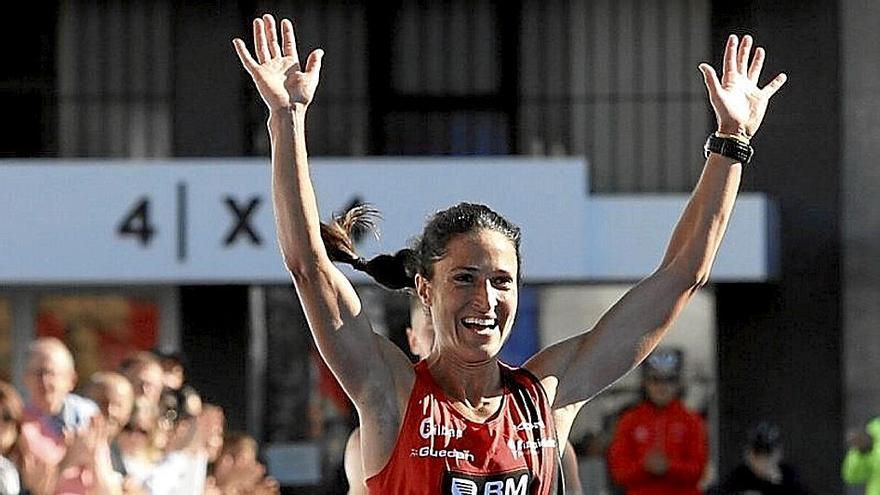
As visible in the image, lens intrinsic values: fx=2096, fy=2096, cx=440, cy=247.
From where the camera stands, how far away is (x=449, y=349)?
457 centimetres

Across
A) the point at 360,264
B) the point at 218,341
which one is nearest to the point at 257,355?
the point at 218,341

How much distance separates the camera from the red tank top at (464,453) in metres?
4.46

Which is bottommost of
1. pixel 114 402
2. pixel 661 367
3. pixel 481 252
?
pixel 661 367

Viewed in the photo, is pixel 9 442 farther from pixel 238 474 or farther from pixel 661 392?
pixel 661 392

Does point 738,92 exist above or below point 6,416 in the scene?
above

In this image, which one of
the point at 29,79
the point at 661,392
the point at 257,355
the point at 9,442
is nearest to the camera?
the point at 9,442

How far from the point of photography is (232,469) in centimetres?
1001

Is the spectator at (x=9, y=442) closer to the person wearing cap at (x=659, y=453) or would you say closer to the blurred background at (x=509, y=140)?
the person wearing cap at (x=659, y=453)

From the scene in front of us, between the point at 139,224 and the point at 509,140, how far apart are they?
3.20 m

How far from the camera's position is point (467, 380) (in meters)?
4.62

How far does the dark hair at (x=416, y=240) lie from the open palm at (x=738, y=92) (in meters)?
0.58

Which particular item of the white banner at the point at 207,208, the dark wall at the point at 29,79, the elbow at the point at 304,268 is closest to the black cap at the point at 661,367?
the white banner at the point at 207,208

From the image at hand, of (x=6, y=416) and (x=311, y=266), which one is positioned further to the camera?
(x=6, y=416)

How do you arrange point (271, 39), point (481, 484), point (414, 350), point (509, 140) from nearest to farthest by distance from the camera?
point (481, 484) → point (271, 39) → point (414, 350) → point (509, 140)
